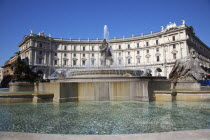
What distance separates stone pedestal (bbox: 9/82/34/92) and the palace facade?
3827 centimetres

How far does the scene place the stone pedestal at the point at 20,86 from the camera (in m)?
14.8

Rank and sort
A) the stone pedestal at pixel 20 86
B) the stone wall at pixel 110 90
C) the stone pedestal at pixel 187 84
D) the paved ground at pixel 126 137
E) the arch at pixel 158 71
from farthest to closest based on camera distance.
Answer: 1. the arch at pixel 158 71
2. the stone pedestal at pixel 20 86
3. the stone pedestal at pixel 187 84
4. the stone wall at pixel 110 90
5. the paved ground at pixel 126 137

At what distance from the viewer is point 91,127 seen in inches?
178

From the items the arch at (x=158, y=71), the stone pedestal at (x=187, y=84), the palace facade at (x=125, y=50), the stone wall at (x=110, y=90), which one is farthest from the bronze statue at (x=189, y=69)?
the arch at (x=158, y=71)

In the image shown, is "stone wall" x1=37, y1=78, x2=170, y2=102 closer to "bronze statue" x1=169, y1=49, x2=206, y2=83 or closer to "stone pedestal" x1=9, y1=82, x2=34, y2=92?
"bronze statue" x1=169, y1=49, x2=206, y2=83

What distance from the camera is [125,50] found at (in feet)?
220

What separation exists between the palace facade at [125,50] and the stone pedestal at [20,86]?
38267 mm

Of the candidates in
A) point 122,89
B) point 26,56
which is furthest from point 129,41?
point 122,89

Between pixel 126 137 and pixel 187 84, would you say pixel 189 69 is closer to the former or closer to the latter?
pixel 187 84

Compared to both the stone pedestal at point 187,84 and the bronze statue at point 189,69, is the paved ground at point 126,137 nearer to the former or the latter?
the stone pedestal at point 187,84

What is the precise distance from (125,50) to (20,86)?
182 feet

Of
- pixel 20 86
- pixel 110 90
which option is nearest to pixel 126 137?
pixel 110 90

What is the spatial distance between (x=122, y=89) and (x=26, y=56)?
204 feet

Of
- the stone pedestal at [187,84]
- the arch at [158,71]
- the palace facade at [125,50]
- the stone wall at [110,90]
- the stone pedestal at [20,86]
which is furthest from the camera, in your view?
the arch at [158,71]
